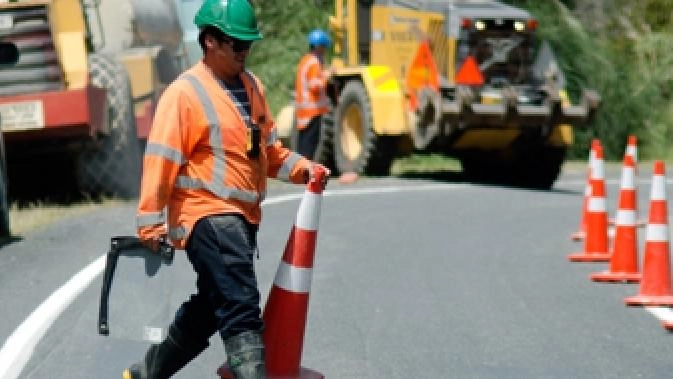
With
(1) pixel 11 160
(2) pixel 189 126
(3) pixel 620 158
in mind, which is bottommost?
(3) pixel 620 158

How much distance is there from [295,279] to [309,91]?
559 inches

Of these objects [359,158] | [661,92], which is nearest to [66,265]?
[359,158]

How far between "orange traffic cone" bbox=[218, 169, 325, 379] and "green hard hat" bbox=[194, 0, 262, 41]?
0.70m

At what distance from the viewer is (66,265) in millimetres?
11562

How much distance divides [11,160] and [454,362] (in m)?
10.4

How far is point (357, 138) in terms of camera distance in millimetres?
21797

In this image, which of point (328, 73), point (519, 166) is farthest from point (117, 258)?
point (519, 166)

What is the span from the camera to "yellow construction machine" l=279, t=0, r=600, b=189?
64.5ft

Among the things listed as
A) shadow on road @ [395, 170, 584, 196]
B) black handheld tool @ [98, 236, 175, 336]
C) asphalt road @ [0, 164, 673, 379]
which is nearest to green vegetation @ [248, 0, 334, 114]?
shadow on road @ [395, 170, 584, 196]

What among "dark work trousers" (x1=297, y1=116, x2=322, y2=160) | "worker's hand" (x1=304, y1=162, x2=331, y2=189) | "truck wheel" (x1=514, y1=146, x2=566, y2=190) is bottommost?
"truck wheel" (x1=514, y1=146, x2=566, y2=190)

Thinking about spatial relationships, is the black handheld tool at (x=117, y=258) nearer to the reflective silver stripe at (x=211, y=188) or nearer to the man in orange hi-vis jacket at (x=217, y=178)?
the man in orange hi-vis jacket at (x=217, y=178)

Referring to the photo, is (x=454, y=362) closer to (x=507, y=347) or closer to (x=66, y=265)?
(x=507, y=347)

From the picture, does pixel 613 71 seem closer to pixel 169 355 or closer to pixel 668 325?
pixel 668 325

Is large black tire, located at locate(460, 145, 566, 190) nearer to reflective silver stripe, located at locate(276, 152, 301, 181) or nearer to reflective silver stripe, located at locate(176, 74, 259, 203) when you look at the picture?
reflective silver stripe, located at locate(276, 152, 301, 181)
